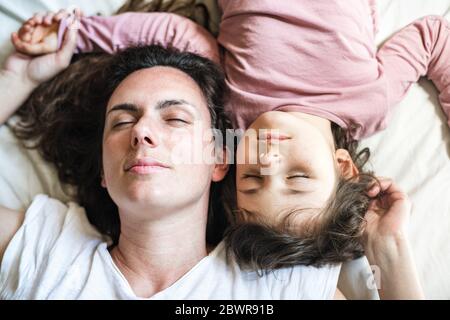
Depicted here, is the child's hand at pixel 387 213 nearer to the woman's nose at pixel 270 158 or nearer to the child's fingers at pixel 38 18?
the woman's nose at pixel 270 158

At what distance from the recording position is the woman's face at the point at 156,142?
2.62 feet

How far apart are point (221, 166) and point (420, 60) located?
1.54 feet

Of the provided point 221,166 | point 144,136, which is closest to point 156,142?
point 144,136

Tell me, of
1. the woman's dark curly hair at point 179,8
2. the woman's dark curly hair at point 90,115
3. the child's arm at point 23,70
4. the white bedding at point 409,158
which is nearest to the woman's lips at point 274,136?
the woman's dark curly hair at point 90,115

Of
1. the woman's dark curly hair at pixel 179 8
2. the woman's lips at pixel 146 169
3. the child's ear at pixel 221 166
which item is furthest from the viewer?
the woman's dark curly hair at pixel 179 8

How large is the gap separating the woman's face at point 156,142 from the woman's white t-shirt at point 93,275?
136 mm

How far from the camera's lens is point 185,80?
2.97 ft

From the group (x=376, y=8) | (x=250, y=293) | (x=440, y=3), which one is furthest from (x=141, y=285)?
(x=440, y=3)

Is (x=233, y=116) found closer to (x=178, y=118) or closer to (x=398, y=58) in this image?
(x=178, y=118)

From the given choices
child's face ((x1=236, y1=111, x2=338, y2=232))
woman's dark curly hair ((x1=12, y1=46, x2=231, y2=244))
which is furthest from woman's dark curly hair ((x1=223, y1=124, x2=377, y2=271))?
woman's dark curly hair ((x1=12, y1=46, x2=231, y2=244))

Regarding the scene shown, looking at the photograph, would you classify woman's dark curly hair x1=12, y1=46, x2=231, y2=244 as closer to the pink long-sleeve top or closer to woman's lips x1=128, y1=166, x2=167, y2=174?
the pink long-sleeve top

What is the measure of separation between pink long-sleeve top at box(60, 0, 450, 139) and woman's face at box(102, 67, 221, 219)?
0.42ft

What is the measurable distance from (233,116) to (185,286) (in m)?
0.35

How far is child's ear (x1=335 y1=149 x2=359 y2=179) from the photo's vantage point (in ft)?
2.92
